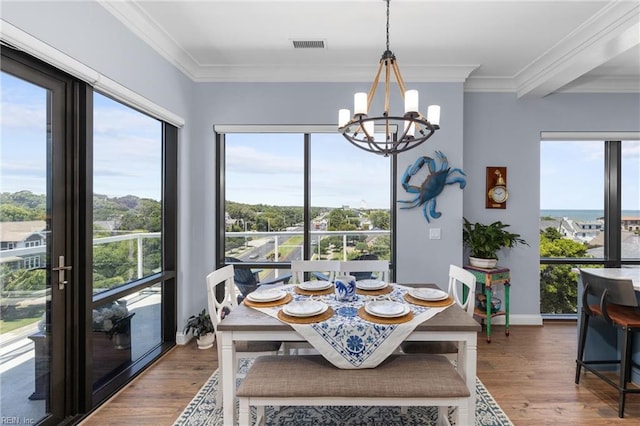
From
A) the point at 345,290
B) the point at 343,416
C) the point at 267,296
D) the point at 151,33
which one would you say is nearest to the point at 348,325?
the point at 345,290

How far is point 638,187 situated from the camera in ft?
12.8

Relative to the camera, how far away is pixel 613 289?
219 centimetres

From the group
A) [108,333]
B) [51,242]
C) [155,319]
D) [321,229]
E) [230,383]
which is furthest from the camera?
[321,229]

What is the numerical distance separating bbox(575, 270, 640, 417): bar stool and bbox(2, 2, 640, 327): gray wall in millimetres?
1194

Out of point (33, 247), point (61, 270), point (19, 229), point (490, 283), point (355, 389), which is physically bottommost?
point (355, 389)

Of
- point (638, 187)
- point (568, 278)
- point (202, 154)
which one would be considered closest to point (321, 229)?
point (202, 154)

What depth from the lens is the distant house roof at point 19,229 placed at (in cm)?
169

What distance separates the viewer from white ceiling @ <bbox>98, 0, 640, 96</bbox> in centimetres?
239

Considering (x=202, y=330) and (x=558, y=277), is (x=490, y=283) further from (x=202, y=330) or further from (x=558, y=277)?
(x=202, y=330)

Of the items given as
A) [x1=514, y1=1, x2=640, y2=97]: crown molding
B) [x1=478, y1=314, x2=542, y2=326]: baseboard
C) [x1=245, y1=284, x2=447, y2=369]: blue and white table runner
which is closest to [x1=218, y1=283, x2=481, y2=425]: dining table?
[x1=245, y1=284, x2=447, y2=369]: blue and white table runner

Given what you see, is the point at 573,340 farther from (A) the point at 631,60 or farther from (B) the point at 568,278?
(A) the point at 631,60

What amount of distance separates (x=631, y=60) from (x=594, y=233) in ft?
6.17

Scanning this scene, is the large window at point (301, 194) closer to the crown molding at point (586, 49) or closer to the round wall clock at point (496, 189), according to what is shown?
the round wall clock at point (496, 189)

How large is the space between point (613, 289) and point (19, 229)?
11.7ft
